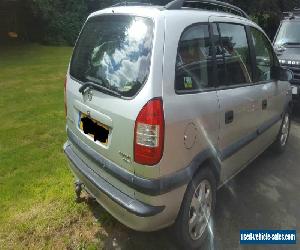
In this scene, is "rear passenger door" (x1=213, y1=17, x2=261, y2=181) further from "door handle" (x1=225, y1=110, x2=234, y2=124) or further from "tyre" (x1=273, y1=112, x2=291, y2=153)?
"tyre" (x1=273, y1=112, x2=291, y2=153)

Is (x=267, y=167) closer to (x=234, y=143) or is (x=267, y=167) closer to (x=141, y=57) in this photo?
(x=234, y=143)

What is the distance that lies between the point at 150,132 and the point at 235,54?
1687mm

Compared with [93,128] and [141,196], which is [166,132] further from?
[93,128]

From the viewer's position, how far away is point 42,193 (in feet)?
14.5

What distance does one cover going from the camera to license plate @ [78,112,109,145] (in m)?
3.19

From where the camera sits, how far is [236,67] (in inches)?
157

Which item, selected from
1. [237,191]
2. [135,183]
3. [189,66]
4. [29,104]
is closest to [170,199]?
[135,183]

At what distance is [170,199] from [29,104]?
5906mm

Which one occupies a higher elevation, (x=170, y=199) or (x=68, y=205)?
(x=170, y=199)

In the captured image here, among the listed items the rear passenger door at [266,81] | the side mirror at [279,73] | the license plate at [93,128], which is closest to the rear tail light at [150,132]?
the license plate at [93,128]

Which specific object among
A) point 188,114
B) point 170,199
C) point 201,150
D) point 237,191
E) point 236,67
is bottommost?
point 237,191

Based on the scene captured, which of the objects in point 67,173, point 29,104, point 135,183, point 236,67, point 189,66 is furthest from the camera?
point 29,104

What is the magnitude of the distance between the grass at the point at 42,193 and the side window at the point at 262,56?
227 cm

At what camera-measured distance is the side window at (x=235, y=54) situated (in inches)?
149
